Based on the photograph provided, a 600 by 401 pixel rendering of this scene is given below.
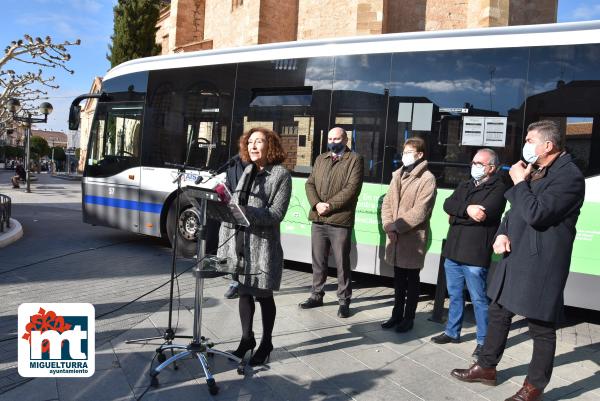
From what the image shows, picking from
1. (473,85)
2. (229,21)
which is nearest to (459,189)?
(473,85)

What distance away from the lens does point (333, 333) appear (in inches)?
199

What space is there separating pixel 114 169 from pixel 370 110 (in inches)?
206

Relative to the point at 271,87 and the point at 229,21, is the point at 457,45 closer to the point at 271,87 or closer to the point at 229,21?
the point at 271,87

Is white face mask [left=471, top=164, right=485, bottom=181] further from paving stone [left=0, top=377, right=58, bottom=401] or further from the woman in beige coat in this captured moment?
paving stone [left=0, top=377, right=58, bottom=401]

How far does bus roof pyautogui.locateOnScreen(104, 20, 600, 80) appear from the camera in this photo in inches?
217

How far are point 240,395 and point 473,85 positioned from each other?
436 centimetres

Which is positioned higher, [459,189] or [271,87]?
[271,87]

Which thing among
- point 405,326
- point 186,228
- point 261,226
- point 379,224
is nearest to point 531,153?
point 261,226

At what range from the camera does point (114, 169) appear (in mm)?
9461

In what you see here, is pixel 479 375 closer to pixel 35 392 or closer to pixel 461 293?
pixel 461 293

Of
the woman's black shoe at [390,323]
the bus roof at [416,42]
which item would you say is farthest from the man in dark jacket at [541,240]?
the bus roof at [416,42]

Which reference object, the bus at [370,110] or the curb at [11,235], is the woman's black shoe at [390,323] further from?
the curb at [11,235]

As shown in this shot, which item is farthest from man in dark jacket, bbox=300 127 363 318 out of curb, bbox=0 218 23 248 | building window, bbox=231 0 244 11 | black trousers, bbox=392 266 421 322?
building window, bbox=231 0 244 11
